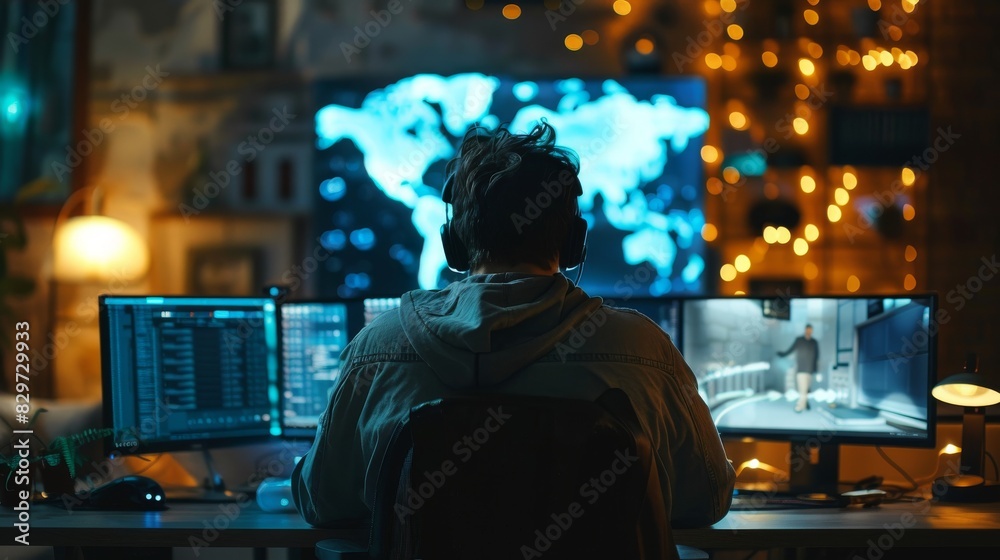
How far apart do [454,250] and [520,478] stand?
0.50 metres

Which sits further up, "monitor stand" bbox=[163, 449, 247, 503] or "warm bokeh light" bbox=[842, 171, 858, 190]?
"warm bokeh light" bbox=[842, 171, 858, 190]

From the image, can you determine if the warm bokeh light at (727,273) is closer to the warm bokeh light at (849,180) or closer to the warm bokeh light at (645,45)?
the warm bokeh light at (849,180)

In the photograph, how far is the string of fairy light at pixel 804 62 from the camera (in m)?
3.61

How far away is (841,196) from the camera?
3637 millimetres

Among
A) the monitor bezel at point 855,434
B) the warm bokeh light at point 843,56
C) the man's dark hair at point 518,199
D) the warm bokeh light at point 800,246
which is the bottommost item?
the monitor bezel at point 855,434

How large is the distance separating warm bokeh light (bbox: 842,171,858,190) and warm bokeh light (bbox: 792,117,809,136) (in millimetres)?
240

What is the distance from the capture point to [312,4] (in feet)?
12.0

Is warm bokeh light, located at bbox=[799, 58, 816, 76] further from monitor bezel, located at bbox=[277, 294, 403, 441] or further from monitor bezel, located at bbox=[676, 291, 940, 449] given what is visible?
monitor bezel, located at bbox=[277, 294, 403, 441]

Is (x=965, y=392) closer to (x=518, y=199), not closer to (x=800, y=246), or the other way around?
(x=518, y=199)

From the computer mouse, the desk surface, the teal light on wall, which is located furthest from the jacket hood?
the teal light on wall

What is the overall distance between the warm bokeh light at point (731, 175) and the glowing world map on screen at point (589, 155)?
0.17m

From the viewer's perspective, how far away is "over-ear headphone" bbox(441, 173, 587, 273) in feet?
4.68

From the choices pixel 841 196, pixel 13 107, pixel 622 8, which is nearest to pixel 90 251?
pixel 13 107

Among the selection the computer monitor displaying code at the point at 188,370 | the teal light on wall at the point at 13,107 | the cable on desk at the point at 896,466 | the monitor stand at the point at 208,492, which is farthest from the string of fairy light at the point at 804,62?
the monitor stand at the point at 208,492
